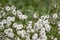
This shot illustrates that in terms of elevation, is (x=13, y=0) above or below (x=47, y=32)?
above

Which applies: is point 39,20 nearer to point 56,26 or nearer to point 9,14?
point 56,26

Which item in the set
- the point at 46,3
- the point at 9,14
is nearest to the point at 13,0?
the point at 46,3

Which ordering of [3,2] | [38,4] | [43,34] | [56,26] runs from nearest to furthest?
[43,34] < [56,26] < [3,2] < [38,4]

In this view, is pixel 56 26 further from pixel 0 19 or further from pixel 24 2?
pixel 24 2

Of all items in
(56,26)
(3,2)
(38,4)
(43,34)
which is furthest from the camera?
(38,4)

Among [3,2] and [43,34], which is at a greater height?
[3,2]

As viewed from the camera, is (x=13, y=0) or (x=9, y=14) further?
(x=13, y=0)

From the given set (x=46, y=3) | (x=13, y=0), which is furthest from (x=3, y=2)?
(x=46, y=3)

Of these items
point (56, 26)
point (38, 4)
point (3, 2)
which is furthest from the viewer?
point (38, 4)

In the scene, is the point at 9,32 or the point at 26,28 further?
the point at 26,28
